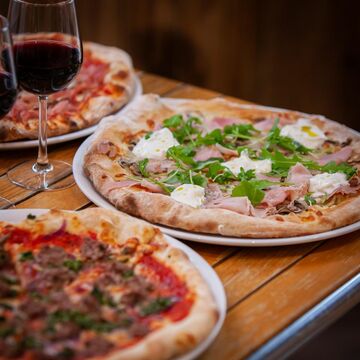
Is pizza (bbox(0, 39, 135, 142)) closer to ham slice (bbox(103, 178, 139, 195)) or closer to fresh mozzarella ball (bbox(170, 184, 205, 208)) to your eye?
ham slice (bbox(103, 178, 139, 195))

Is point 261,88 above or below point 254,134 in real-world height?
below

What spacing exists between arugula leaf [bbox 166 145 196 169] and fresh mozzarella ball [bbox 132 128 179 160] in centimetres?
3

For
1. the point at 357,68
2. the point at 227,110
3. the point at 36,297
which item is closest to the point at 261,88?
the point at 357,68

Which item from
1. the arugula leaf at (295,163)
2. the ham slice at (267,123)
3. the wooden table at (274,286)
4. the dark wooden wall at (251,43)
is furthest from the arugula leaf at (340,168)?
the dark wooden wall at (251,43)

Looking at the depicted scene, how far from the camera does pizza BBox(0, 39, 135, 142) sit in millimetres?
2680

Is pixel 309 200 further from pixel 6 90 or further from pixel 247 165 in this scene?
pixel 6 90

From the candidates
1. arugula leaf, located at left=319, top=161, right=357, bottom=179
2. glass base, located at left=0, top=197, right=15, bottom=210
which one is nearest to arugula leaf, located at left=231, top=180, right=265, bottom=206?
arugula leaf, located at left=319, top=161, right=357, bottom=179

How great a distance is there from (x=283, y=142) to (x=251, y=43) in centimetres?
261

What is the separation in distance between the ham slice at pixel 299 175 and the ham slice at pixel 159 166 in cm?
38

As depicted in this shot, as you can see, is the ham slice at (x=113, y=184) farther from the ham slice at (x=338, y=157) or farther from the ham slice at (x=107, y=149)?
the ham slice at (x=338, y=157)

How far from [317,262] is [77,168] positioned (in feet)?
2.69

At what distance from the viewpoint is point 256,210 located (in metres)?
2.23

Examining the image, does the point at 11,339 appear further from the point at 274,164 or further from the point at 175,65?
the point at 175,65

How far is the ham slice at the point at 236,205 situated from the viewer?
7.11 ft
